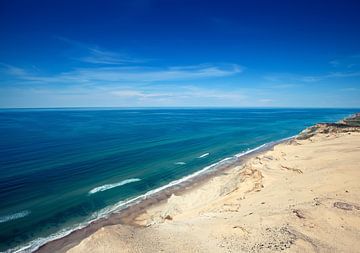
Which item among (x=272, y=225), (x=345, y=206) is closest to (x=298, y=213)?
(x=272, y=225)

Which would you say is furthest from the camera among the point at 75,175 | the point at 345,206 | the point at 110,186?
the point at 75,175

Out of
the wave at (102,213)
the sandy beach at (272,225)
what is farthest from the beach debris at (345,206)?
the wave at (102,213)

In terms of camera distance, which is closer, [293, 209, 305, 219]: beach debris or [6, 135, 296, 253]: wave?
[293, 209, 305, 219]: beach debris

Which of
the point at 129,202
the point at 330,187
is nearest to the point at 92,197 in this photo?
the point at 129,202

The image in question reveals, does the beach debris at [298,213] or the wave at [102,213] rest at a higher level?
the beach debris at [298,213]

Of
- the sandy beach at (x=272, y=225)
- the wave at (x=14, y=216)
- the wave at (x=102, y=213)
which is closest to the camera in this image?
the sandy beach at (x=272, y=225)

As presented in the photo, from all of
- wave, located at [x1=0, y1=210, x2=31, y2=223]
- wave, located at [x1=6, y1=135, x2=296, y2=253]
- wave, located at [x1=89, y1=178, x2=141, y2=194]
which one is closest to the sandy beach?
wave, located at [x1=6, y1=135, x2=296, y2=253]

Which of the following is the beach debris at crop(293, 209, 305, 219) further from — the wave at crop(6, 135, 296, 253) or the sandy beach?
the wave at crop(6, 135, 296, 253)

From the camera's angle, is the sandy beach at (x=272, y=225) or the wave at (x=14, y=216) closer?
the sandy beach at (x=272, y=225)

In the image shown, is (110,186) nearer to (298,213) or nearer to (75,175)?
(75,175)

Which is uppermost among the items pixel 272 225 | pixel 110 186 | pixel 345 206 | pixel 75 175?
pixel 345 206

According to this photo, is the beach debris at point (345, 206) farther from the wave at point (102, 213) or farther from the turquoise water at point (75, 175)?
the turquoise water at point (75, 175)
